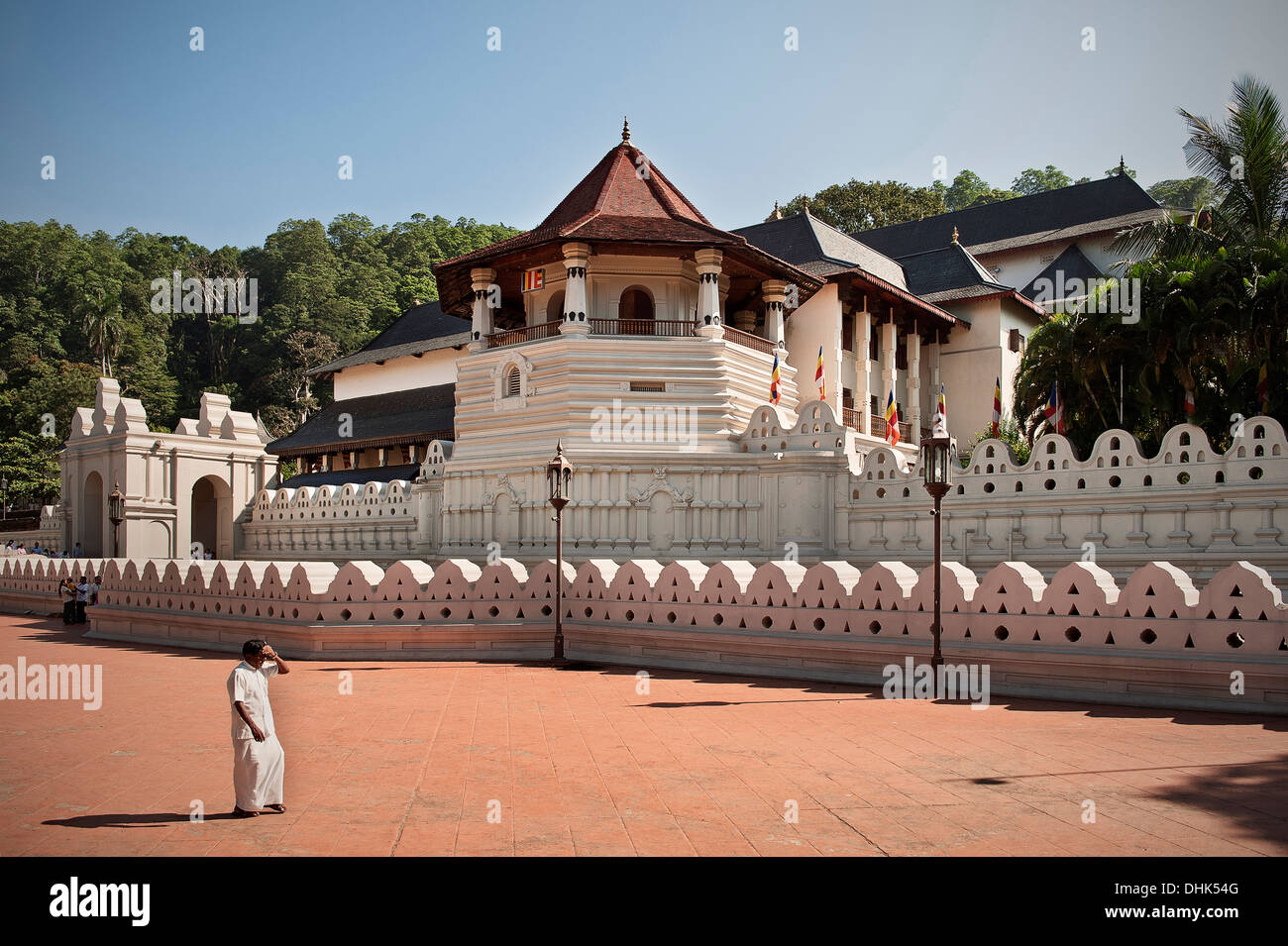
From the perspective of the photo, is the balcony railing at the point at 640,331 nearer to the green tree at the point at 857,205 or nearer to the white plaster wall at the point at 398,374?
the white plaster wall at the point at 398,374

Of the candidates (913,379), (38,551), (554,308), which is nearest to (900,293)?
(913,379)

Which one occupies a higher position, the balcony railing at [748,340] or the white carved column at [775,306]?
the white carved column at [775,306]

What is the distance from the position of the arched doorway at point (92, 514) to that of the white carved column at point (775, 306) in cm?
2409

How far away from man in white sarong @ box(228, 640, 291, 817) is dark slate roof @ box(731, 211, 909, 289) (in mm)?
28099

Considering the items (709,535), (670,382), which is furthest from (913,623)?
(670,382)

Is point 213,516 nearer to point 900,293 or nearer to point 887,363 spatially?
Answer: point 887,363

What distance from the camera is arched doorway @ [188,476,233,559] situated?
1405 inches

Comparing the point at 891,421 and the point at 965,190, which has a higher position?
the point at 965,190

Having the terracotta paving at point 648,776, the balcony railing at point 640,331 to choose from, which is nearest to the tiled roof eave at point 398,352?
the balcony railing at point 640,331

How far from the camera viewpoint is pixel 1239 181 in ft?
72.3

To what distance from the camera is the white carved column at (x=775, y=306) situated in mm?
29141

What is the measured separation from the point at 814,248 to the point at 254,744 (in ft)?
104
